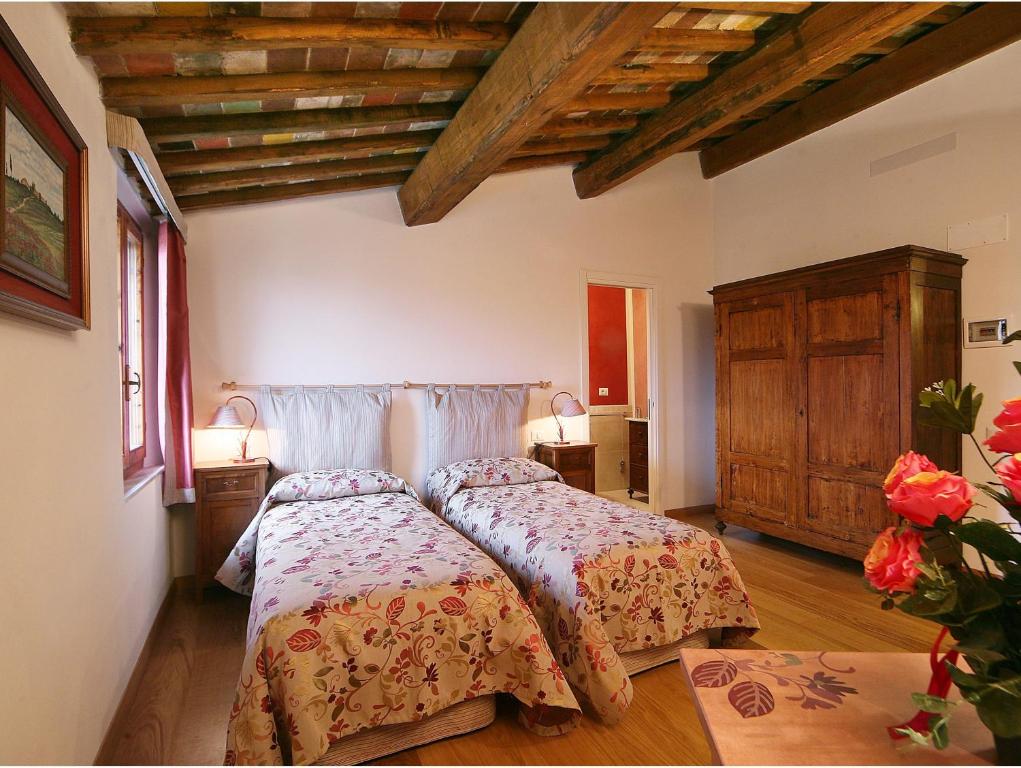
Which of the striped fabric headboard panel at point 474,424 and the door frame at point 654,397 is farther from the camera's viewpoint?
the door frame at point 654,397

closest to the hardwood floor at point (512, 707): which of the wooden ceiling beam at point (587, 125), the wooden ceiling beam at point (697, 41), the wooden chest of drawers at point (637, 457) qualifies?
the wooden chest of drawers at point (637, 457)

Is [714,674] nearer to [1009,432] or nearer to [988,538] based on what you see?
[988,538]

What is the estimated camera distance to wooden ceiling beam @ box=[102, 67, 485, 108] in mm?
2098

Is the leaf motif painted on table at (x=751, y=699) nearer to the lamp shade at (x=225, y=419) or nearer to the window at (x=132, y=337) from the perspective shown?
the window at (x=132, y=337)

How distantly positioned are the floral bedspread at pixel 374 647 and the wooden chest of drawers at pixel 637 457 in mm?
3344

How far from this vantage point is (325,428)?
3617 mm

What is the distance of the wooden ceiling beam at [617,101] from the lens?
10.7 feet

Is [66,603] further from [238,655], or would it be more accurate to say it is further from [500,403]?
[500,403]

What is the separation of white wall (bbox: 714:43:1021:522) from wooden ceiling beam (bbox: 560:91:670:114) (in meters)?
1.54

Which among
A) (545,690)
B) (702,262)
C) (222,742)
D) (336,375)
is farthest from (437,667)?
(702,262)

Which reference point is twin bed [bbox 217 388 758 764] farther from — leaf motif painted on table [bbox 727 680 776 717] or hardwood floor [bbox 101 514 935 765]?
leaf motif painted on table [bbox 727 680 776 717]

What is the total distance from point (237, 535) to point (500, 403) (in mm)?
1933

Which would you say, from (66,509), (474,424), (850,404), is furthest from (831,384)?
(66,509)

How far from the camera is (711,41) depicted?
113 inches
